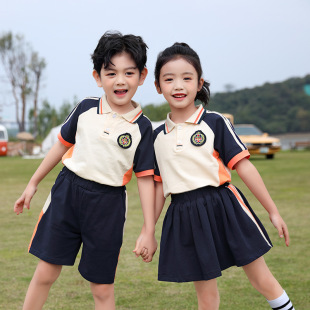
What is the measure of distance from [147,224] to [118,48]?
2.64 feet

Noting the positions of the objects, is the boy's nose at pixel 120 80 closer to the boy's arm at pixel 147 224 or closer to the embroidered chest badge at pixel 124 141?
the embroidered chest badge at pixel 124 141

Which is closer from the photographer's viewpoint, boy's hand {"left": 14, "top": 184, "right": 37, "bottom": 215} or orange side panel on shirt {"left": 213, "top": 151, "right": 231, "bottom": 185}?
orange side panel on shirt {"left": 213, "top": 151, "right": 231, "bottom": 185}

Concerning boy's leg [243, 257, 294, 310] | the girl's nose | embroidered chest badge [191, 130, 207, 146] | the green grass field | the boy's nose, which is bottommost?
the green grass field

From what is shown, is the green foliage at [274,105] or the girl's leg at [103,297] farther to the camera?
the green foliage at [274,105]

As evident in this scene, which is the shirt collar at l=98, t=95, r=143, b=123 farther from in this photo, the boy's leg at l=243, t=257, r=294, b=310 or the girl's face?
the boy's leg at l=243, t=257, r=294, b=310

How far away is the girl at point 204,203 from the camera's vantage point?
233 centimetres

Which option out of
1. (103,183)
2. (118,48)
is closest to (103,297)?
(103,183)

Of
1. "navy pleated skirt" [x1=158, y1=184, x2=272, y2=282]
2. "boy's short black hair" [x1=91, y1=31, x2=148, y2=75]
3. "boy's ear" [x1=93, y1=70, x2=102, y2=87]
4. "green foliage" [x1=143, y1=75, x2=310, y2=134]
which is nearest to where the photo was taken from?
"navy pleated skirt" [x1=158, y1=184, x2=272, y2=282]

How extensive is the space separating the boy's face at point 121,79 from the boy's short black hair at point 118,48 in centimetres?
2

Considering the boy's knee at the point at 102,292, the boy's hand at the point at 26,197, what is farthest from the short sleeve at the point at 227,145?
the boy's hand at the point at 26,197

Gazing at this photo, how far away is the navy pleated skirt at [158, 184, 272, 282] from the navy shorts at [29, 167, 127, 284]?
9.7 inches

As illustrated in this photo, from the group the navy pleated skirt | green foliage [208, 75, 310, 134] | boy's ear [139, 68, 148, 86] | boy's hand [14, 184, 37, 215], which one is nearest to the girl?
the navy pleated skirt

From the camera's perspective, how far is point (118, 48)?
2408mm

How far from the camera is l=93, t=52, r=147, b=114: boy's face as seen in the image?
7.89 ft
